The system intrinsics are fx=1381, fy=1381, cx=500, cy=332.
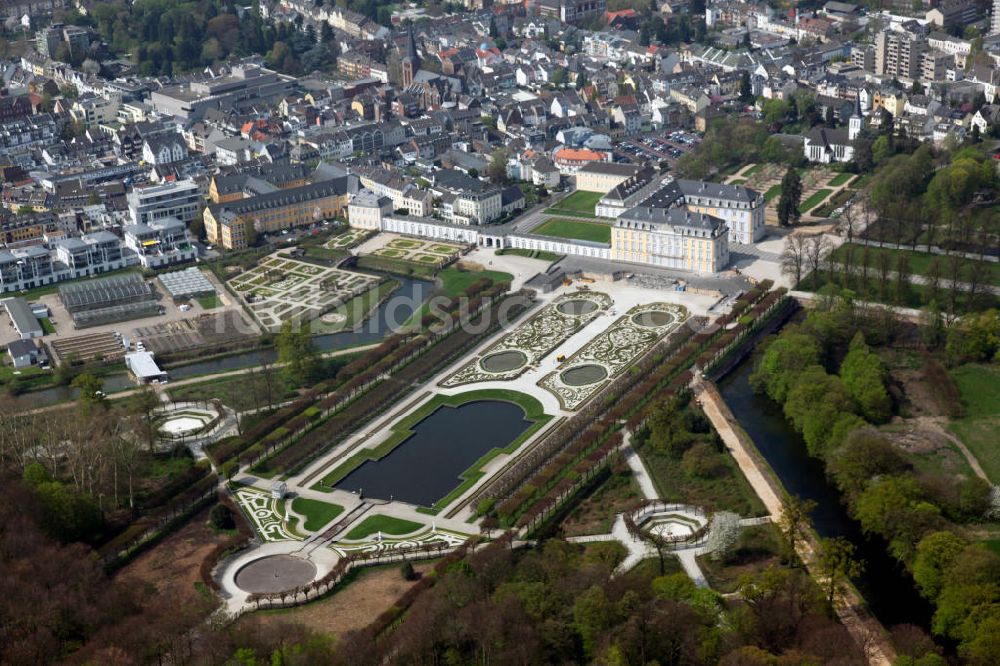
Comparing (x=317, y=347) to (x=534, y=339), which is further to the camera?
(x=534, y=339)

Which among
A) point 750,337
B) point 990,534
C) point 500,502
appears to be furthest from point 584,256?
point 990,534

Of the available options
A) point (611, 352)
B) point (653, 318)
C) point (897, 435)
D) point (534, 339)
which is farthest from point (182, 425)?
point (897, 435)

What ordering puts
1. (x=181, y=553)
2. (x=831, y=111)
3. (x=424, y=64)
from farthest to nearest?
(x=424, y=64)
(x=831, y=111)
(x=181, y=553)

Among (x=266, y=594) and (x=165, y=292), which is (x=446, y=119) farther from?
(x=266, y=594)

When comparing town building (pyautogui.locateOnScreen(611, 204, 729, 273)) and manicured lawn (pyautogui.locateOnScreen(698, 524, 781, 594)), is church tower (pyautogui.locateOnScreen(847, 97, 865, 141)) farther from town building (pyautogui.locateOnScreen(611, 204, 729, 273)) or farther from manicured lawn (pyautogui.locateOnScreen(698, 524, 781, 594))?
manicured lawn (pyautogui.locateOnScreen(698, 524, 781, 594))

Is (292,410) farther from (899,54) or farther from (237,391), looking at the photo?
(899,54)

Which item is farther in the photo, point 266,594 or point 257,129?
point 257,129

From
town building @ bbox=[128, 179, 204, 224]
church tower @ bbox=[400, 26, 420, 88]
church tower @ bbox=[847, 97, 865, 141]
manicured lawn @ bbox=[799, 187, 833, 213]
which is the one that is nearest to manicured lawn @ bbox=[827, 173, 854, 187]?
manicured lawn @ bbox=[799, 187, 833, 213]
